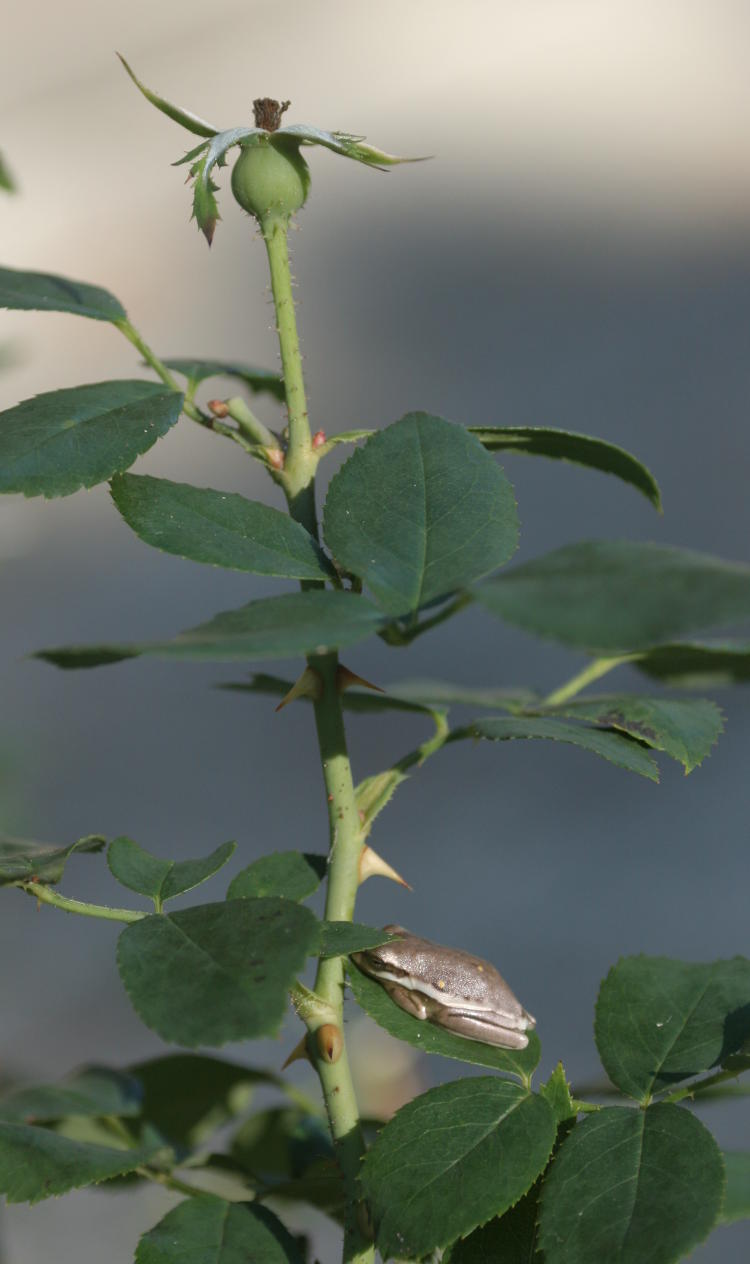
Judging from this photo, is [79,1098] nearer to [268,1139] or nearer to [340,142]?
[268,1139]

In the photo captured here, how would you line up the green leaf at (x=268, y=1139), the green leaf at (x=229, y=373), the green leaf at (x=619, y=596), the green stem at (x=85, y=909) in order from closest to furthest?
the green leaf at (x=619, y=596), the green stem at (x=85, y=909), the green leaf at (x=229, y=373), the green leaf at (x=268, y=1139)

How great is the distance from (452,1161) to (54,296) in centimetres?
27

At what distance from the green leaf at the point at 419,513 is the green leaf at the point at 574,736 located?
0.18 ft

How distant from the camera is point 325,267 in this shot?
7.86 ft

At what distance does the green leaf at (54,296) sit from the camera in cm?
36

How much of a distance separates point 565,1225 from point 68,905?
138 mm

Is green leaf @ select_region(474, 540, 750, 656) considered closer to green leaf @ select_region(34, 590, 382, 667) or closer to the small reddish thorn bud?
green leaf @ select_region(34, 590, 382, 667)

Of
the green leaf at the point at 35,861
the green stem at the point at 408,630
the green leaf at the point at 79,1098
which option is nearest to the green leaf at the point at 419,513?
the green stem at the point at 408,630

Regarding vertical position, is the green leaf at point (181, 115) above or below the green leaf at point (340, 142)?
above

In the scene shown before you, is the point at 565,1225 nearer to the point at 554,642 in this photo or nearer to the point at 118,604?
the point at 554,642

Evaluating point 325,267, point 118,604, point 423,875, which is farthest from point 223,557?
point 325,267

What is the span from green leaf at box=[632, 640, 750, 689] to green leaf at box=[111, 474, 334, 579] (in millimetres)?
91

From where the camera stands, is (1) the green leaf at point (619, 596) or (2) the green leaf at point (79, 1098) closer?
(1) the green leaf at point (619, 596)

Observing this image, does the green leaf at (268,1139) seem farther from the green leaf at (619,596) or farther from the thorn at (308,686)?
the green leaf at (619,596)
